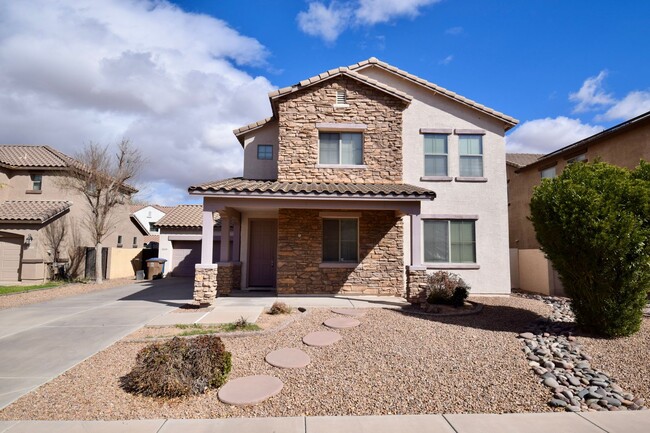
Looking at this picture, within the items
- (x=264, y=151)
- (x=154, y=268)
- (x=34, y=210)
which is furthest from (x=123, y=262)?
(x=264, y=151)

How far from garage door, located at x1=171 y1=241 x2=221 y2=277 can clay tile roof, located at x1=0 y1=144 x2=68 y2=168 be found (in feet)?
24.1

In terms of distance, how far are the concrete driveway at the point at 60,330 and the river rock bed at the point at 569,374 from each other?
722 centimetres

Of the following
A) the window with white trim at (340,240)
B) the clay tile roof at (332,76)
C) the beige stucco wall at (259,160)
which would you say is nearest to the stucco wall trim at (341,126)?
the clay tile roof at (332,76)

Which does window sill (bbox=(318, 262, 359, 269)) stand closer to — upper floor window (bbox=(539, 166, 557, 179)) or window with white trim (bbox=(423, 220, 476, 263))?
window with white trim (bbox=(423, 220, 476, 263))

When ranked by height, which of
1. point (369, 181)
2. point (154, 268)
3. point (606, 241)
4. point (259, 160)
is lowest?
point (154, 268)

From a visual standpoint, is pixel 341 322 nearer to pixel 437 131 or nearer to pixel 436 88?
pixel 437 131

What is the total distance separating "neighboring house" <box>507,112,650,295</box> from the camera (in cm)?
1335

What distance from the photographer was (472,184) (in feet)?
44.0

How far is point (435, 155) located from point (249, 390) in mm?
11291

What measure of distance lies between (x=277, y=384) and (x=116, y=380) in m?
2.35

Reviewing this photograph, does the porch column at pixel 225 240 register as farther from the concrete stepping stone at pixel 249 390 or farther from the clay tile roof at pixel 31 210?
the clay tile roof at pixel 31 210

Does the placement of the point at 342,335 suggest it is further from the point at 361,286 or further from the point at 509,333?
the point at 361,286

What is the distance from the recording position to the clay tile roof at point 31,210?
17234 millimetres

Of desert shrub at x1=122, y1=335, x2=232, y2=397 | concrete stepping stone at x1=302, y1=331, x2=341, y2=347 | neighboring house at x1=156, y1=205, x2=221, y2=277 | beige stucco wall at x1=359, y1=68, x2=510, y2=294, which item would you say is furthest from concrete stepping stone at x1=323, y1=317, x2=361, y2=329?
neighboring house at x1=156, y1=205, x2=221, y2=277
